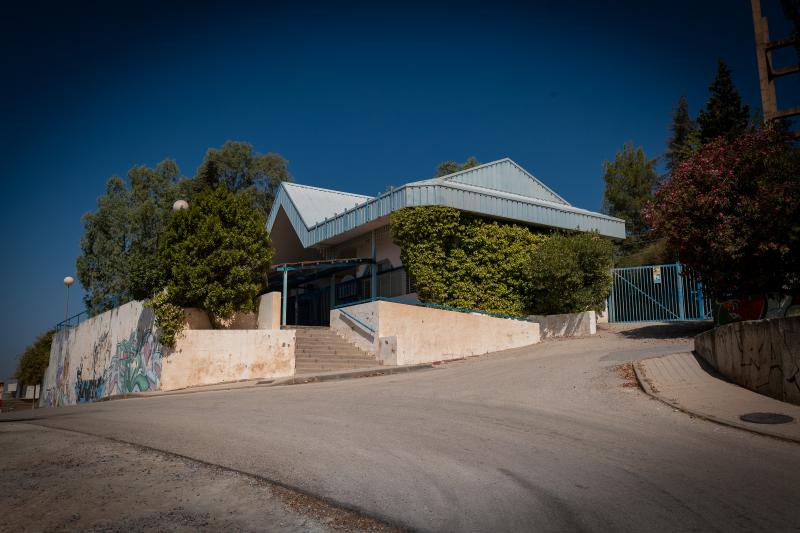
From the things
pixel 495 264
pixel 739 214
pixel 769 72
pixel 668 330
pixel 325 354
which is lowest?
pixel 325 354

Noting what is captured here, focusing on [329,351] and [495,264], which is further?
[495,264]

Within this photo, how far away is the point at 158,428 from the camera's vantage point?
9.00 meters

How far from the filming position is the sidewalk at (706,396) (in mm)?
7367

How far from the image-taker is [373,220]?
23.8 m

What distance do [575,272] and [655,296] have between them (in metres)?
4.21

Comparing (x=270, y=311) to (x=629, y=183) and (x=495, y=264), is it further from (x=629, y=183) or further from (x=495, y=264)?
(x=629, y=183)

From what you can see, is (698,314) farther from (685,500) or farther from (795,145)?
(685,500)

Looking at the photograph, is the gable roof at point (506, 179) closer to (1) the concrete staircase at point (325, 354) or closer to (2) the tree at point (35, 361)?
(1) the concrete staircase at point (325, 354)

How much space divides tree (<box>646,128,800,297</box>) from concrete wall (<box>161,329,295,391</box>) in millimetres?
11547

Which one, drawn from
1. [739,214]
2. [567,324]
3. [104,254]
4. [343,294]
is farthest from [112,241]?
[739,214]

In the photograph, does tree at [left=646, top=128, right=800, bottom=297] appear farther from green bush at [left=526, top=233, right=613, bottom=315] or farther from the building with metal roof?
the building with metal roof

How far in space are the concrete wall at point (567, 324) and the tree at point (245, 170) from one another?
2715 centimetres

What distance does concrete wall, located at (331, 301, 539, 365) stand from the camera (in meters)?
19.0

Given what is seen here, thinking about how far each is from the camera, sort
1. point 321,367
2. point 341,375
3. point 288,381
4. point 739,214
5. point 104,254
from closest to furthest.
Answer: point 739,214
point 288,381
point 341,375
point 321,367
point 104,254
